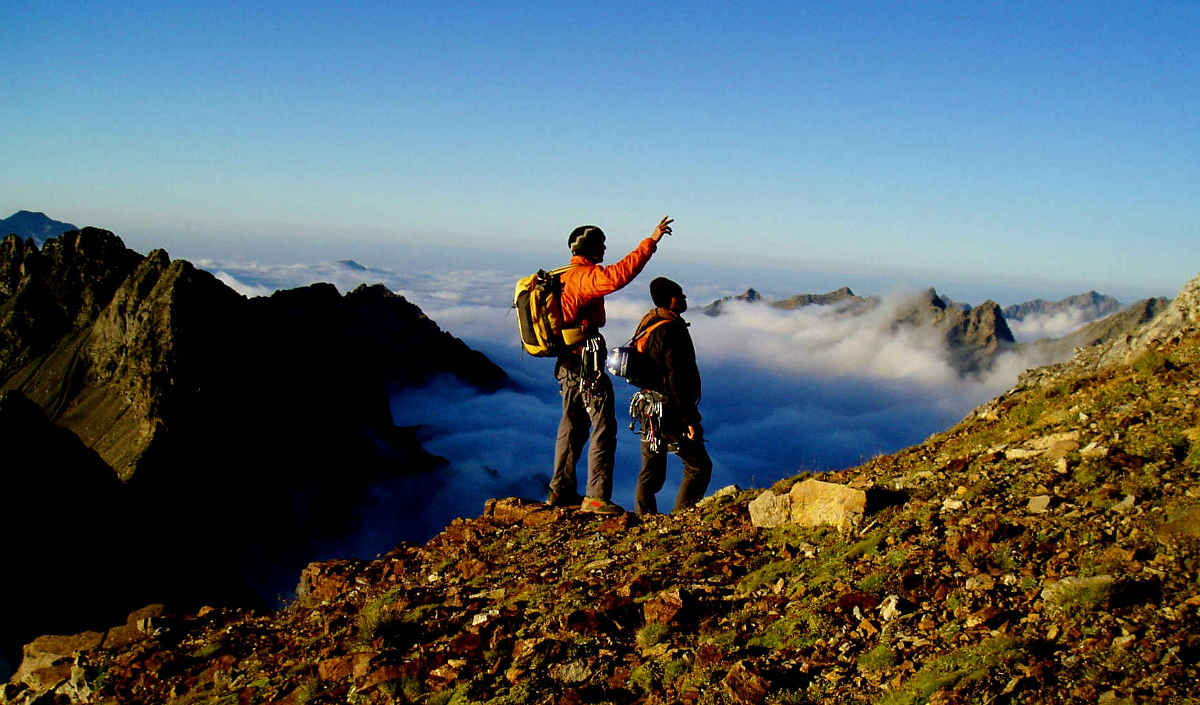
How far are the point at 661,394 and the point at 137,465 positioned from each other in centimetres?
13422

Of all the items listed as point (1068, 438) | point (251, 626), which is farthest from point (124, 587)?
point (1068, 438)

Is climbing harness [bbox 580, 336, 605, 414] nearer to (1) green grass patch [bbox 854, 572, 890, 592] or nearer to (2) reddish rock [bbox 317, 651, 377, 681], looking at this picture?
(2) reddish rock [bbox 317, 651, 377, 681]

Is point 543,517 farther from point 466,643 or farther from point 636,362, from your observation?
point 466,643

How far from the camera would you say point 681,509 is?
987cm

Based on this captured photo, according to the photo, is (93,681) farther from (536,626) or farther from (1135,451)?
(1135,451)

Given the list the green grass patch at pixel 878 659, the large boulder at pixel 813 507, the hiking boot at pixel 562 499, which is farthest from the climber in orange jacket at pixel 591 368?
the green grass patch at pixel 878 659

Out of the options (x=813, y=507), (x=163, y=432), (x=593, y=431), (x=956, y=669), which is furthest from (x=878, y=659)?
(x=163, y=432)

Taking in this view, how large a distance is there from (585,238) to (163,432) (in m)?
138

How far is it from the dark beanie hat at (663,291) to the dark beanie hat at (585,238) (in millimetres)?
940

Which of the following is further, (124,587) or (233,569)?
(233,569)

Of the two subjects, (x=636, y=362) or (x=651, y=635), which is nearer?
(x=651, y=635)

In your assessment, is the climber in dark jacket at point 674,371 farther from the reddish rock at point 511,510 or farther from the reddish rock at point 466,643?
the reddish rock at point 466,643

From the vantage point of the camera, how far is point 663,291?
9359 mm

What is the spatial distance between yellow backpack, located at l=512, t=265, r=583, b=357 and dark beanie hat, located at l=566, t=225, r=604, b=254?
0.95ft
